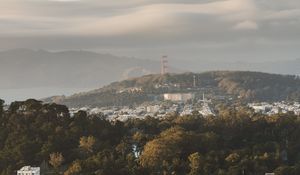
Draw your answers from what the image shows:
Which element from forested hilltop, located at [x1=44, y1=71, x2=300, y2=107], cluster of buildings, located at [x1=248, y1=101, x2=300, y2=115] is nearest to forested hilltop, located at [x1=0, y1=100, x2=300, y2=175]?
cluster of buildings, located at [x1=248, y1=101, x2=300, y2=115]

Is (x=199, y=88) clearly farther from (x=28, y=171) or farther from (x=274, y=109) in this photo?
(x=28, y=171)

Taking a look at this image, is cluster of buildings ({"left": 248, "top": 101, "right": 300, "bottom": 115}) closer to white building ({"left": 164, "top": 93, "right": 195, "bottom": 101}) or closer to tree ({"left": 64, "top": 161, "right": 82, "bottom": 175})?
white building ({"left": 164, "top": 93, "right": 195, "bottom": 101})

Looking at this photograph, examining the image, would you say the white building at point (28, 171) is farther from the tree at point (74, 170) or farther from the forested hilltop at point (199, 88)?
the forested hilltop at point (199, 88)

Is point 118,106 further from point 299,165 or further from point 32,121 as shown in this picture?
point 299,165

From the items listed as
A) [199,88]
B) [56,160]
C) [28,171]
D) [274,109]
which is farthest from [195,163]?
[199,88]

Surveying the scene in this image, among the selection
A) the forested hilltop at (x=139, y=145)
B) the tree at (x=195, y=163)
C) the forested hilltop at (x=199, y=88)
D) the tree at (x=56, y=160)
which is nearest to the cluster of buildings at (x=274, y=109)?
the forested hilltop at (x=199, y=88)

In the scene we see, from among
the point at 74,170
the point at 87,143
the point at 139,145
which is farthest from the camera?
the point at 139,145

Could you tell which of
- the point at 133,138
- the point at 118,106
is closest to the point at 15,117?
the point at 133,138
